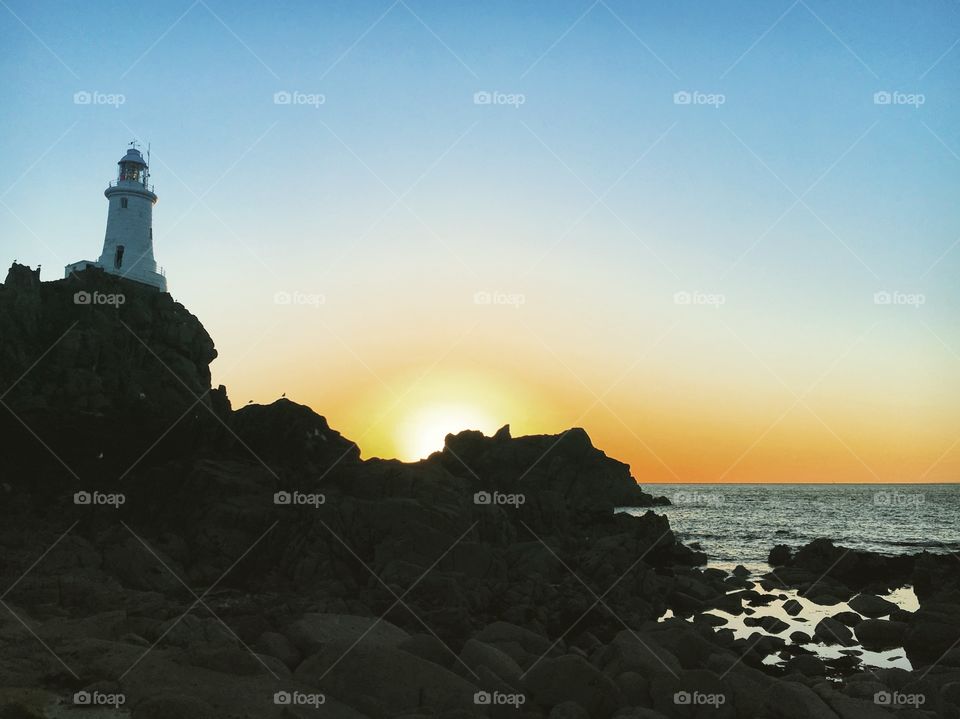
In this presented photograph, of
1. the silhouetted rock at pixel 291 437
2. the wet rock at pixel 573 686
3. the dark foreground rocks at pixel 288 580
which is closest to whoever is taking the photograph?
the dark foreground rocks at pixel 288 580

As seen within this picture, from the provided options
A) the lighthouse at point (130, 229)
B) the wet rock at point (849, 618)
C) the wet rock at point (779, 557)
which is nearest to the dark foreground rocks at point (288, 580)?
the wet rock at point (849, 618)

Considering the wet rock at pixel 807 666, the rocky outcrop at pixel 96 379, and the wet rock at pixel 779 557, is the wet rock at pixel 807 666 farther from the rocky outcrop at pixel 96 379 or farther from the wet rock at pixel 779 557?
the rocky outcrop at pixel 96 379

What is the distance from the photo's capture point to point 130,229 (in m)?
55.5

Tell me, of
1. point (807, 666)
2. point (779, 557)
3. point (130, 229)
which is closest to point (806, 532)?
point (779, 557)

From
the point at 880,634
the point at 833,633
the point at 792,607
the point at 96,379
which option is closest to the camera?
the point at 880,634

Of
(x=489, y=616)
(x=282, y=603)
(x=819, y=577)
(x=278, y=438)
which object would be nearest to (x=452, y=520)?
(x=489, y=616)

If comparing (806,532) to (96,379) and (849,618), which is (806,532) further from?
(96,379)

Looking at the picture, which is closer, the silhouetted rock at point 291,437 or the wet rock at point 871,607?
the wet rock at point 871,607

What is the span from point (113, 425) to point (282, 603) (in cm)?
2152

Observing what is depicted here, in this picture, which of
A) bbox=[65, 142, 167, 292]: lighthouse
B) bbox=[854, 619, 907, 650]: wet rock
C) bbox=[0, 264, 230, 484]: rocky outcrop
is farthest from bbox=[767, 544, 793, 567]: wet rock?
bbox=[65, 142, 167, 292]: lighthouse

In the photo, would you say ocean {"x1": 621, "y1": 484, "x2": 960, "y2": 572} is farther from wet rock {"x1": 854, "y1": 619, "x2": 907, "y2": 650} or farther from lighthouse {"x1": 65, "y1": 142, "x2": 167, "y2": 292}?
lighthouse {"x1": 65, "y1": 142, "x2": 167, "y2": 292}

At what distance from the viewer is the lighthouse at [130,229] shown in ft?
178

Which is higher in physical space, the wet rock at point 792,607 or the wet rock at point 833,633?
the wet rock at point 792,607

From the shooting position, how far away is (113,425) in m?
37.1
